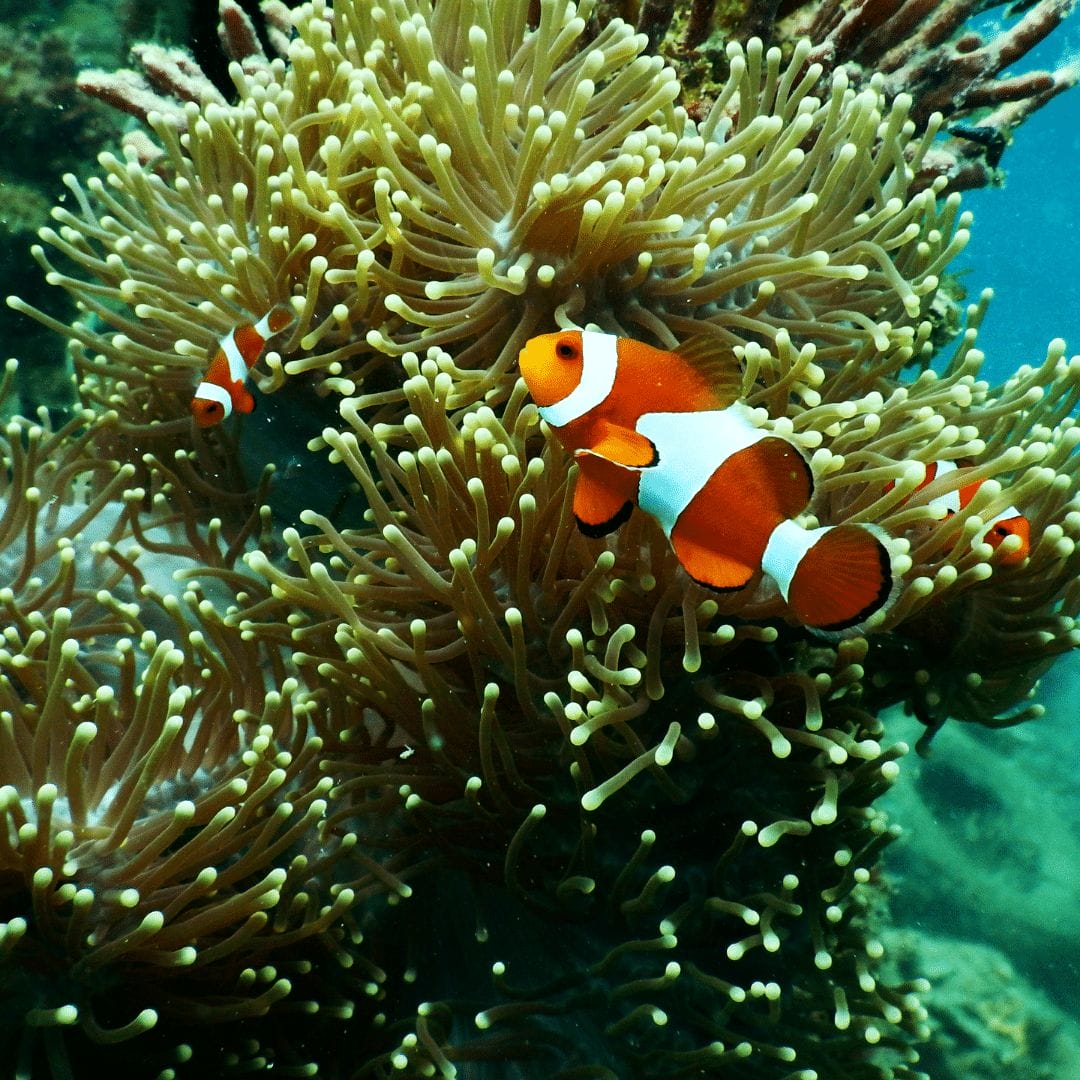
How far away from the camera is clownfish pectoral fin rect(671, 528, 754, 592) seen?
1.31m

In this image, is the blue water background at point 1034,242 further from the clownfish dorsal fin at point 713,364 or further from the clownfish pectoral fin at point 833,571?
the clownfish pectoral fin at point 833,571

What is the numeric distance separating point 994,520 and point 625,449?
0.76 m

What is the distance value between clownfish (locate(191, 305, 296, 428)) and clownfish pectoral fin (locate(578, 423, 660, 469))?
935 mm

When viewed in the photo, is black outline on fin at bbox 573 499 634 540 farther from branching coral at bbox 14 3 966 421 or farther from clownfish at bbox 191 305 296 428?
clownfish at bbox 191 305 296 428

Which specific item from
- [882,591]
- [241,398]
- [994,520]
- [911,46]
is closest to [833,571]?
[882,591]

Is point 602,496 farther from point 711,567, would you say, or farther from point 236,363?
point 236,363

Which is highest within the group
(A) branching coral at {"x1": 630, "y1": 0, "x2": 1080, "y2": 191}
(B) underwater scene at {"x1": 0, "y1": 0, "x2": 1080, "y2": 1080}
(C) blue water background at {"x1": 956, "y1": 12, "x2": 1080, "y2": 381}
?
(C) blue water background at {"x1": 956, "y1": 12, "x2": 1080, "y2": 381}

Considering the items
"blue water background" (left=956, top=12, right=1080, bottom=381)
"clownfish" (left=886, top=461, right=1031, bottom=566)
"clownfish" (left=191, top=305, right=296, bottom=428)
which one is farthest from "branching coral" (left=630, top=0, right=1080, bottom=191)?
"blue water background" (left=956, top=12, right=1080, bottom=381)

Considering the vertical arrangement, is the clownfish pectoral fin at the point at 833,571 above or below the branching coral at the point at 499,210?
below

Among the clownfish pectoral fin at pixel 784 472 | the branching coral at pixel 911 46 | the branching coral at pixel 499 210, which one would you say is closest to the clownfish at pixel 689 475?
the clownfish pectoral fin at pixel 784 472

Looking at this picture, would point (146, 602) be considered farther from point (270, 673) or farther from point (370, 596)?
point (370, 596)

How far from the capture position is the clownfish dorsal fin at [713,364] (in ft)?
4.55

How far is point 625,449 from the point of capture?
1285 millimetres

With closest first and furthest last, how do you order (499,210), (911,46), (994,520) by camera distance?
(994,520), (499,210), (911,46)
